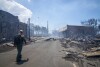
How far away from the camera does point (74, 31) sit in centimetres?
6750

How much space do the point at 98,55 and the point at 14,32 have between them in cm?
4506

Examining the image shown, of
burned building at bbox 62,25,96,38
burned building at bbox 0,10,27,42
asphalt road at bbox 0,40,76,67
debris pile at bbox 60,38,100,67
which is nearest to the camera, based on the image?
asphalt road at bbox 0,40,76,67

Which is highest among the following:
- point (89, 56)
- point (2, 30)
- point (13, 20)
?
point (13, 20)

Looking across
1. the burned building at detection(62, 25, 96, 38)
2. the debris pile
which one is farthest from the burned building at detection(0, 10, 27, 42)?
the debris pile

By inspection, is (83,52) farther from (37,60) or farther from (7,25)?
(7,25)

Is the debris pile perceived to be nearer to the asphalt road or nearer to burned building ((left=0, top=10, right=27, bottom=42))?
the asphalt road

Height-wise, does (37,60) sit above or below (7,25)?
below

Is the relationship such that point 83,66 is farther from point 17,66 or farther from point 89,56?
point 89,56

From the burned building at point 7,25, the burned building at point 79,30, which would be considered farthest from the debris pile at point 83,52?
the burned building at point 79,30

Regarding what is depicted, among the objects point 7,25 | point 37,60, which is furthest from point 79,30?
point 37,60

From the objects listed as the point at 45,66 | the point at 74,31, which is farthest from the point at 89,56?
the point at 74,31

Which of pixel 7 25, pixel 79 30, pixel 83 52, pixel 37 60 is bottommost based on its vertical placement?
pixel 83 52

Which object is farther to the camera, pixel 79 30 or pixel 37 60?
pixel 79 30

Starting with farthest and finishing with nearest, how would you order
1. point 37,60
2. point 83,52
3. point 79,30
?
point 79,30 → point 83,52 → point 37,60
